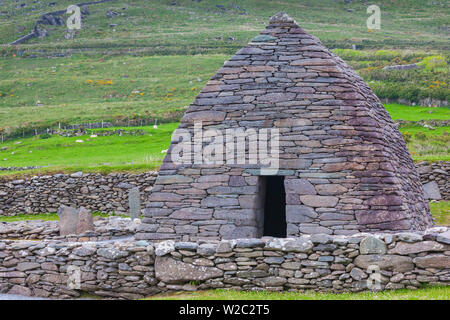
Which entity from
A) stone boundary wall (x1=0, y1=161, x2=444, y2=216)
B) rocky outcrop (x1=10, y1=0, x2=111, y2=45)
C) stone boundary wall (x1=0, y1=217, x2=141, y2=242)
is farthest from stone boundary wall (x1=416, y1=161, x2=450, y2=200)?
rocky outcrop (x1=10, y1=0, x2=111, y2=45)

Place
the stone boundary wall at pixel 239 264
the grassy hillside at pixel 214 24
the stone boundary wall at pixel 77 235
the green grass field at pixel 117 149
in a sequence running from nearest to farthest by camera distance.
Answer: the stone boundary wall at pixel 239 264 < the stone boundary wall at pixel 77 235 < the green grass field at pixel 117 149 < the grassy hillside at pixel 214 24

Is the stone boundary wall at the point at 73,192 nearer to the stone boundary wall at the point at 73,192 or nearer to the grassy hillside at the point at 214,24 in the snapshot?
the stone boundary wall at the point at 73,192

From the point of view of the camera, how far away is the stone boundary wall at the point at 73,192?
2184 cm

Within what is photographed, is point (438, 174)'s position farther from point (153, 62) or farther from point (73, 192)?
point (153, 62)

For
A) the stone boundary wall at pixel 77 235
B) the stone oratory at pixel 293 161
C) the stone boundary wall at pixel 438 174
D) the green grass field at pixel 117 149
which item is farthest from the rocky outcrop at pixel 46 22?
the stone oratory at pixel 293 161

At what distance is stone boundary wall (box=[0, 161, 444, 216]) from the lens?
71.7 feet

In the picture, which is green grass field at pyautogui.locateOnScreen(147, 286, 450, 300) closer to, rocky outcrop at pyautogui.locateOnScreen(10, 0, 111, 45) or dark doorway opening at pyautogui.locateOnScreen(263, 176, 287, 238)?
dark doorway opening at pyautogui.locateOnScreen(263, 176, 287, 238)

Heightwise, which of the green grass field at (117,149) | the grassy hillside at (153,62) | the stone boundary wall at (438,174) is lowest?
the stone boundary wall at (438,174)

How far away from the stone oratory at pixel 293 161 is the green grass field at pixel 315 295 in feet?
9.10

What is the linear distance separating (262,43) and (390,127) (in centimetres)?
362

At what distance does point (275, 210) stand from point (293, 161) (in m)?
4.31

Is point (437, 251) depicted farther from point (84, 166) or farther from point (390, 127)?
point (84, 166)

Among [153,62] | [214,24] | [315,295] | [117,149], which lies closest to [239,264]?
[315,295]

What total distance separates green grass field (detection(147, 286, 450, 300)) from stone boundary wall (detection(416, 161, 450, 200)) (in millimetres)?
13359
